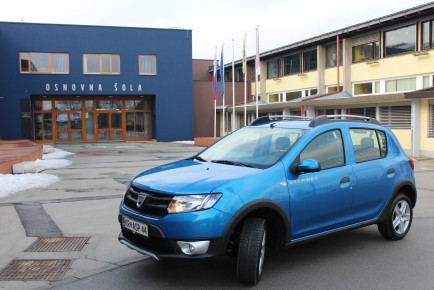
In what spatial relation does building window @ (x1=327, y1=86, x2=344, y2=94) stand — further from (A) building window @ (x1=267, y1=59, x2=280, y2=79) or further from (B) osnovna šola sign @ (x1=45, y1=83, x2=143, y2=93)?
(B) osnovna šola sign @ (x1=45, y1=83, x2=143, y2=93)

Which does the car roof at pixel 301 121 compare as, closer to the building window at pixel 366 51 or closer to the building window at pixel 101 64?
the building window at pixel 366 51

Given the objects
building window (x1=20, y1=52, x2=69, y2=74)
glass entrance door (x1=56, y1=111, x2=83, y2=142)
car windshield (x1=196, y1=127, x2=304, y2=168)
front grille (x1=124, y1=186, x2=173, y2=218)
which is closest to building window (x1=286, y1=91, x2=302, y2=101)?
glass entrance door (x1=56, y1=111, x2=83, y2=142)

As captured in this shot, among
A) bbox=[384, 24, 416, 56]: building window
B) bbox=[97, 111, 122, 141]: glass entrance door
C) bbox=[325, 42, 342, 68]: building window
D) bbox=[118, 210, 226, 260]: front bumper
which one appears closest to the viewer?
bbox=[118, 210, 226, 260]: front bumper

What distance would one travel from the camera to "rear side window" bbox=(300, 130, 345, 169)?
5.13 m

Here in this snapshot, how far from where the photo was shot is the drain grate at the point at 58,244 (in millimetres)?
5844

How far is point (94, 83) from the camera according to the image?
34.0 m

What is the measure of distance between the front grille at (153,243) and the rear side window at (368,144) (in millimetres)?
2665

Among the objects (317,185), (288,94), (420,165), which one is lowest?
(420,165)

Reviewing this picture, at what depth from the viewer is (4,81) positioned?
3238 cm

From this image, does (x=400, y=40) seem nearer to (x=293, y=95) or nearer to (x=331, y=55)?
(x=331, y=55)

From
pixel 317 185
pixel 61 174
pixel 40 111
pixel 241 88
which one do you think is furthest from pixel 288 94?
pixel 317 185

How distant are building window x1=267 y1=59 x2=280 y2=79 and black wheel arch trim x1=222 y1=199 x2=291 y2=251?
30.4m

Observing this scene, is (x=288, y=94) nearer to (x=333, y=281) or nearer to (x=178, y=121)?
(x=178, y=121)

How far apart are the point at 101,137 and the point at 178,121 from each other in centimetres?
630
